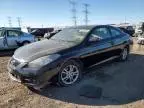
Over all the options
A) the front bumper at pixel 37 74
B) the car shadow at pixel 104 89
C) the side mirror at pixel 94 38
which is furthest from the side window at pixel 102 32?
the front bumper at pixel 37 74

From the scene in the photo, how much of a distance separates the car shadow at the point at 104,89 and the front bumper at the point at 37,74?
337mm

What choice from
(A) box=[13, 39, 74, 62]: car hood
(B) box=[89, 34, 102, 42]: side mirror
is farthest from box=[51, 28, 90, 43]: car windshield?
(A) box=[13, 39, 74, 62]: car hood

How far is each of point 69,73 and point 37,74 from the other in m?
0.92

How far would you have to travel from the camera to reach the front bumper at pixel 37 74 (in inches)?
175

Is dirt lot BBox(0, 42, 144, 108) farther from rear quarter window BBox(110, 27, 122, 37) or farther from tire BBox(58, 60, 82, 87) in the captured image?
rear quarter window BBox(110, 27, 122, 37)

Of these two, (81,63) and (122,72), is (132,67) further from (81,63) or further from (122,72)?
(81,63)

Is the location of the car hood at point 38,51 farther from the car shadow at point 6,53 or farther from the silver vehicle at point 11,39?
the silver vehicle at point 11,39

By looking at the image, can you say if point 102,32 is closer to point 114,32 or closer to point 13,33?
point 114,32

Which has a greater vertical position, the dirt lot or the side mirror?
the side mirror

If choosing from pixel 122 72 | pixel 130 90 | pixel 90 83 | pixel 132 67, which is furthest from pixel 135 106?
pixel 132 67

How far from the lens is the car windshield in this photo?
567cm

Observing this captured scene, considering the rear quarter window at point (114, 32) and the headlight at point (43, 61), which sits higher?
the rear quarter window at point (114, 32)

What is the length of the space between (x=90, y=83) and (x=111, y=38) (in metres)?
2.00

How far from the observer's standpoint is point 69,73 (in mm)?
5051
